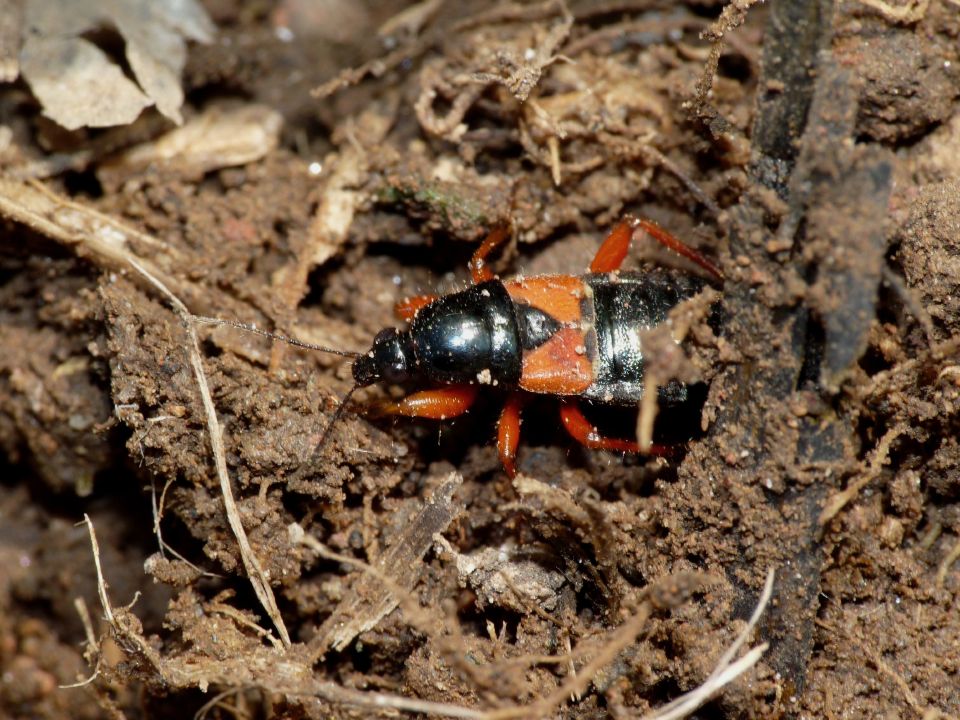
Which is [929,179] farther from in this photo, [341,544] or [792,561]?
[341,544]

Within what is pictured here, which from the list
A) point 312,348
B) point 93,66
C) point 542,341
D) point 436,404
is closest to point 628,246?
point 542,341

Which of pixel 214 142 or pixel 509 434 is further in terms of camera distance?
pixel 214 142

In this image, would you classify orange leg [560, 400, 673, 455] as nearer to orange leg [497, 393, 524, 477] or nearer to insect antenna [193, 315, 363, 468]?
orange leg [497, 393, 524, 477]

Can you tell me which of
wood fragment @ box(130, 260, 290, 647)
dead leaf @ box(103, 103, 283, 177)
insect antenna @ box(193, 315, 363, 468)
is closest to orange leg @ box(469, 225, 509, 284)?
insect antenna @ box(193, 315, 363, 468)

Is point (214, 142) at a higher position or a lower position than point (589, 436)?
higher

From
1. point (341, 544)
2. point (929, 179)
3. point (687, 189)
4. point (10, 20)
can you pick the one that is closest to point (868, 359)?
point (929, 179)

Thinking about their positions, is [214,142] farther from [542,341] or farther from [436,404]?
[542,341]

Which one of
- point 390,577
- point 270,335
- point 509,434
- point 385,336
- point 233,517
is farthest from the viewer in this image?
point 385,336

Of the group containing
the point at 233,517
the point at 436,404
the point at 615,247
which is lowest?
the point at 233,517
